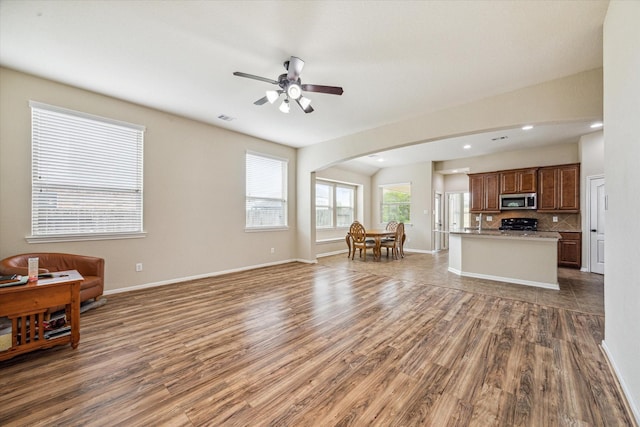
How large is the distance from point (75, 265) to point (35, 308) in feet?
4.56

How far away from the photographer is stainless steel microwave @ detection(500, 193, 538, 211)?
634 centimetres

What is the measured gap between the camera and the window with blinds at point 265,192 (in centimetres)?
557

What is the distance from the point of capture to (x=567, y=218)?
20.2 ft

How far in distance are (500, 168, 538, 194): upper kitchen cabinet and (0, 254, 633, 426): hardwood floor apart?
11.7ft

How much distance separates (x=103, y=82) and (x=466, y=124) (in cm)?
506

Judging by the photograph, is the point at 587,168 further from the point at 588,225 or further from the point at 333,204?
the point at 333,204

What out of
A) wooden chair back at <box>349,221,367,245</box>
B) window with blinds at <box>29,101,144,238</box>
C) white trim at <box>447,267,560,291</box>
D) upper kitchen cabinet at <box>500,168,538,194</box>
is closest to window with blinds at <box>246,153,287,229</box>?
wooden chair back at <box>349,221,367,245</box>

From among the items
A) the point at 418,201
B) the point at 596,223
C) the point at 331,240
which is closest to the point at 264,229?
the point at 331,240

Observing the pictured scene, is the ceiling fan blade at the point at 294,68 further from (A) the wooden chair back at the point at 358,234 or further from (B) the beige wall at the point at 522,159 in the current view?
(B) the beige wall at the point at 522,159

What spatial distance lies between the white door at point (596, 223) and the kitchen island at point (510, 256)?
63.9 inches

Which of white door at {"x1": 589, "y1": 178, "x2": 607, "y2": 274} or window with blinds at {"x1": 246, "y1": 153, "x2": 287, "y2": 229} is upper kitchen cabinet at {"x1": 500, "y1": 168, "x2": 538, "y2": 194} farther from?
window with blinds at {"x1": 246, "y1": 153, "x2": 287, "y2": 229}

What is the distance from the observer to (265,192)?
588 cm

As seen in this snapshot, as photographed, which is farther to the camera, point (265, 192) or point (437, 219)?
point (437, 219)

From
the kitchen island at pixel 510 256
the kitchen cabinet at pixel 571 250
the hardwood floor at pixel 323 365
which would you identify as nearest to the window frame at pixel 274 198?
the hardwood floor at pixel 323 365
